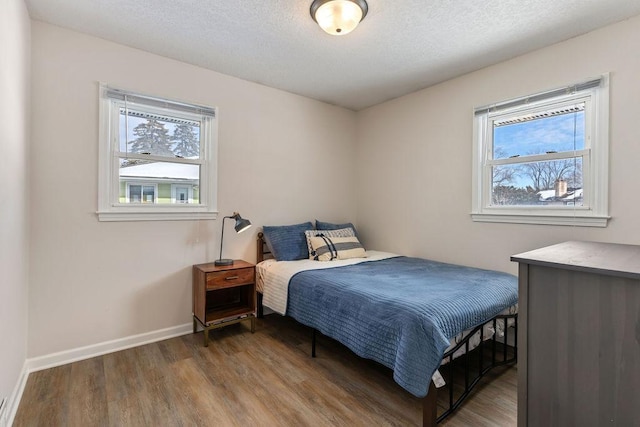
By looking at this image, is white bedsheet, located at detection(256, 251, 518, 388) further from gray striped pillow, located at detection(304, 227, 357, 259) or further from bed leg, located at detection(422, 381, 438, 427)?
bed leg, located at detection(422, 381, 438, 427)

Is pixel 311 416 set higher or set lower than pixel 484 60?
lower

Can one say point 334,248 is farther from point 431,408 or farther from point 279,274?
point 431,408

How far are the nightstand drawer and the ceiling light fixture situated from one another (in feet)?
6.53

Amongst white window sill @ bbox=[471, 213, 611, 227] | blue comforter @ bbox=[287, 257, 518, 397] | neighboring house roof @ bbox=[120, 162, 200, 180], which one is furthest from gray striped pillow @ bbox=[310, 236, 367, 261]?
neighboring house roof @ bbox=[120, 162, 200, 180]

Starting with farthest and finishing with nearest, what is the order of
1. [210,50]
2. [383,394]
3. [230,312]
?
1. [230,312]
2. [210,50]
3. [383,394]

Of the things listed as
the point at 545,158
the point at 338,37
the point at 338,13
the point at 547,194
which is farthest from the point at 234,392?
the point at 545,158

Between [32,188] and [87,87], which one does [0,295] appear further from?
[87,87]

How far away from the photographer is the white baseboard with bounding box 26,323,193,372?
87.0 inches

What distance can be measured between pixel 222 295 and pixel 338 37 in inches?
96.8

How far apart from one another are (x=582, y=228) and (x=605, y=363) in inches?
70.0

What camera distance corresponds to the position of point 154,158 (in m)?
2.70

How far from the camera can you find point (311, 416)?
1.73 meters

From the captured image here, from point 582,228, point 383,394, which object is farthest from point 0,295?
point 582,228

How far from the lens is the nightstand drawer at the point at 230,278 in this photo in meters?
2.62
